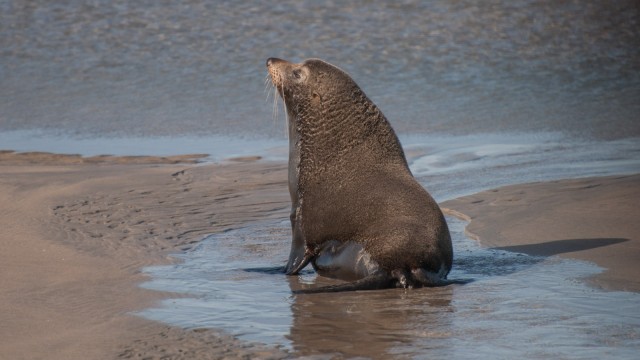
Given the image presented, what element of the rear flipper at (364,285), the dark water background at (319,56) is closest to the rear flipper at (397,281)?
the rear flipper at (364,285)

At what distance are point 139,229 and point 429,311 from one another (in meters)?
2.61

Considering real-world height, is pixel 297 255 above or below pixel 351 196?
below

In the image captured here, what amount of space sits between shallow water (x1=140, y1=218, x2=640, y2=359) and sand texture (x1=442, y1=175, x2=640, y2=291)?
0.21m

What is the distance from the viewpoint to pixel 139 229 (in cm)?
756

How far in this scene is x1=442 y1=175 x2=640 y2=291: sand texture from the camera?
6590 millimetres

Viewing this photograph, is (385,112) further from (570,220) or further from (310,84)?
(310,84)

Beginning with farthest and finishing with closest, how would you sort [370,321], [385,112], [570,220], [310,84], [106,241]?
[385,112] → [570,220] → [106,241] → [310,84] → [370,321]

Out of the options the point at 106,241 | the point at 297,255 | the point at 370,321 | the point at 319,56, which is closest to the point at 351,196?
the point at 297,255

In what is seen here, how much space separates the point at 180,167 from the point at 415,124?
9.32 ft

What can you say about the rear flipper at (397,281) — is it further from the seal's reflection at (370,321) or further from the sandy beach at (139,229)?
the sandy beach at (139,229)

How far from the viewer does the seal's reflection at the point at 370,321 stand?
489 centimetres

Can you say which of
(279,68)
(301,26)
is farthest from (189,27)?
(279,68)

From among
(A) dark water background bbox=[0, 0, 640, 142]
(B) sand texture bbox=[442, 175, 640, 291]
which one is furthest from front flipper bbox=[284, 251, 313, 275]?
(A) dark water background bbox=[0, 0, 640, 142]

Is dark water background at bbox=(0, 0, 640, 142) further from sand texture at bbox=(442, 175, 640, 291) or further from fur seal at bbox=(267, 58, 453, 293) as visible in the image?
fur seal at bbox=(267, 58, 453, 293)
